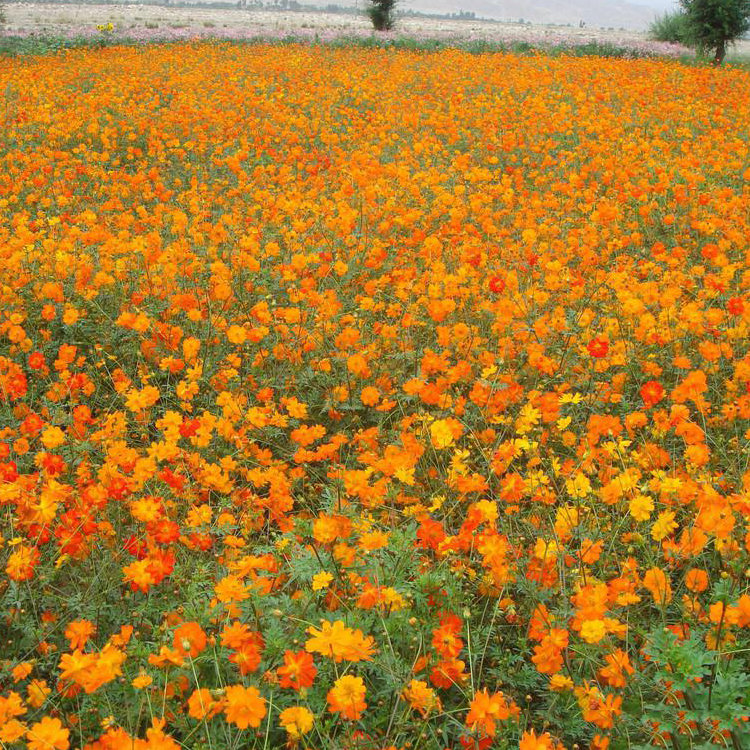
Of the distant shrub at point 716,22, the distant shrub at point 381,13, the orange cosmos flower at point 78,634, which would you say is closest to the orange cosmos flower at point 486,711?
the orange cosmos flower at point 78,634

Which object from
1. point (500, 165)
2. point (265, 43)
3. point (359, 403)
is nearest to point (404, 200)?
point (500, 165)

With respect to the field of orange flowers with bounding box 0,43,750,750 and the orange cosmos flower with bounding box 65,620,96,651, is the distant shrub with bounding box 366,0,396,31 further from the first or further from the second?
the orange cosmos flower with bounding box 65,620,96,651

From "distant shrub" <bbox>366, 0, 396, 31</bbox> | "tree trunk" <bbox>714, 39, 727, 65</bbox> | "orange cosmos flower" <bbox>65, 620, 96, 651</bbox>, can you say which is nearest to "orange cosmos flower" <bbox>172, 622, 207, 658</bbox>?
"orange cosmos flower" <bbox>65, 620, 96, 651</bbox>

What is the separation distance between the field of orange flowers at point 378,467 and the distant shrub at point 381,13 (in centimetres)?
2157

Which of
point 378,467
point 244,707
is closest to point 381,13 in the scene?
point 378,467

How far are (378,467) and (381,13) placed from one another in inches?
1100

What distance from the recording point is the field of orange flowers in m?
1.77

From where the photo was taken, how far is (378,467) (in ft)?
8.39

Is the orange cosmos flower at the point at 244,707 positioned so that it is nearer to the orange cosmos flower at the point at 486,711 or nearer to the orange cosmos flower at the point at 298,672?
the orange cosmos flower at the point at 298,672

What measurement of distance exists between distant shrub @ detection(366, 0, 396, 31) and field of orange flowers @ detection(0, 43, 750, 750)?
70.8 ft

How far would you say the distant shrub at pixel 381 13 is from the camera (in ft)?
85.3

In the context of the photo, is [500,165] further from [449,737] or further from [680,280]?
[449,737]

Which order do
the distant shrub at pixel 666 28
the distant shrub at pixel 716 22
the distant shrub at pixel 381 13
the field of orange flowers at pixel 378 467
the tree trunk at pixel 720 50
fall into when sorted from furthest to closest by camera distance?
the distant shrub at pixel 381 13 → the distant shrub at pixel 666 28 → the tree trunk at pixel 720 50 → the distant shrub at pixel 716 22 → the field of orange flowers at pixel 378 467

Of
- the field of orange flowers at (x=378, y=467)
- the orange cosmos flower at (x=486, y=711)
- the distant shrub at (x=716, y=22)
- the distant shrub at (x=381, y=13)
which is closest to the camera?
the orange cosmos flower at (x=486, y=711)
